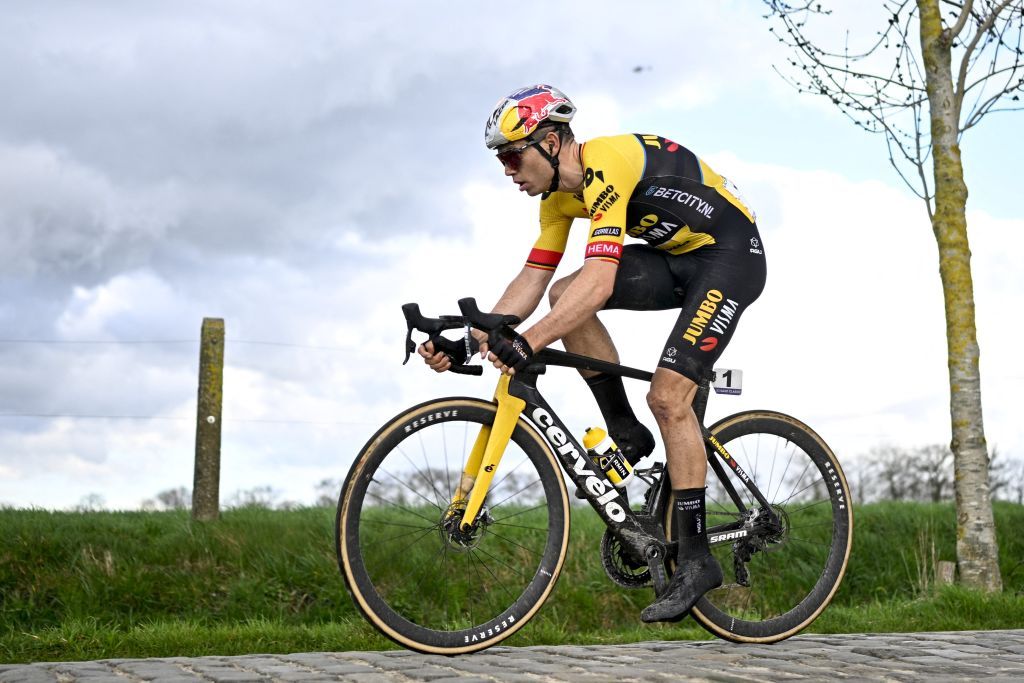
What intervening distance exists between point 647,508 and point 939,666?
1.75 m

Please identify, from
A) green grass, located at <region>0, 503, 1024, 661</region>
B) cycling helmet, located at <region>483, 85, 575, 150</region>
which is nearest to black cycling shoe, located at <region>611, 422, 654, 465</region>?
cycling helmet, located at <region>483, 85, 575, 150</region>

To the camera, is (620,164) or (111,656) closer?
(620,164)

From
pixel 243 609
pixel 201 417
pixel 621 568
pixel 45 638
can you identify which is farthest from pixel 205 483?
pixel 621 568

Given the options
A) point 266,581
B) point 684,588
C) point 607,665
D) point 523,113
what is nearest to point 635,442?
point 684,588

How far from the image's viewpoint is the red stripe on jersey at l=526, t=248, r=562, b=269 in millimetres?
5996

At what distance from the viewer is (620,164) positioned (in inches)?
218

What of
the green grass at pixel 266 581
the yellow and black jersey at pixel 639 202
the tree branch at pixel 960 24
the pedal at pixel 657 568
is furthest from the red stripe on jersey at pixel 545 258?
the tree branch at pixel 960 24

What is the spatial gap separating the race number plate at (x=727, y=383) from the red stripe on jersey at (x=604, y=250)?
1070 millimetres

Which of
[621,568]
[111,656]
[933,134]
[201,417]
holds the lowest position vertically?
[111,656]

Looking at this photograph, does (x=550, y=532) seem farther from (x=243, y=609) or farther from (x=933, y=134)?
(x=933, y=134)

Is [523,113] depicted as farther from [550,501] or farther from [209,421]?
[209,421]

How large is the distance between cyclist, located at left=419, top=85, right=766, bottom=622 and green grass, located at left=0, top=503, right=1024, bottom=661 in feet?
8.57

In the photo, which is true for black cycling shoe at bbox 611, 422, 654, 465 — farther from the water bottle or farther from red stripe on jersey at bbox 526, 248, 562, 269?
red stripe on jersey at bbox 526, 248, 562, 269

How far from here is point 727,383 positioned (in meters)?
6.06
